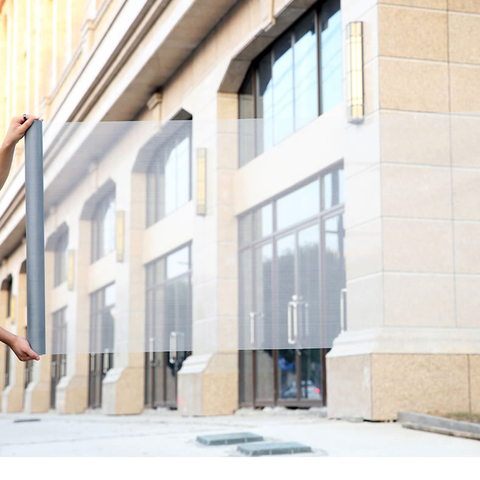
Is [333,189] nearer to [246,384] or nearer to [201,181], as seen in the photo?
[201,181]

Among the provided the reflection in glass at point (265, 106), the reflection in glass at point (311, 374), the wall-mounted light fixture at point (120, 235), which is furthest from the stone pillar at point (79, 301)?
the reflection in glass at point (311, 374)

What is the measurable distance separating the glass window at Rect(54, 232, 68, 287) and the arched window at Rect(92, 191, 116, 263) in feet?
0.58

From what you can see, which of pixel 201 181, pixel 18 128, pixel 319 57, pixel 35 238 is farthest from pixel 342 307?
pixel 319 57

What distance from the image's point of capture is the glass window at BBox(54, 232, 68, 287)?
3597 millimetres

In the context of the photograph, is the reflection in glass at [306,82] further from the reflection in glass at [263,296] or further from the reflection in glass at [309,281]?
the reflection in glass at [263,296]

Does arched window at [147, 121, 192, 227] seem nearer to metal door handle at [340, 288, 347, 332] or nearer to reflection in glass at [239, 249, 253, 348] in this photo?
reflection in glass at [239, 249, 253, 348]

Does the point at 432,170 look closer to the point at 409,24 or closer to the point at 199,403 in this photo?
the point at 409,24

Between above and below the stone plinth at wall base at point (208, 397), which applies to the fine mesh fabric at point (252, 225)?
above

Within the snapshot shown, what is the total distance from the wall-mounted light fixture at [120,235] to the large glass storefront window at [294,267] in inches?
22.5

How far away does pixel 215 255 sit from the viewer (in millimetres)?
3795

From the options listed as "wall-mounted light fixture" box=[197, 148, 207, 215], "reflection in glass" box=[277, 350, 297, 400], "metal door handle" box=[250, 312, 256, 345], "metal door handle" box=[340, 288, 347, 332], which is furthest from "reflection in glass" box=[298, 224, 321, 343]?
"reflection in glass" box=[277, 350, 297, 400]

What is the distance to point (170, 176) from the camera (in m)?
3.92

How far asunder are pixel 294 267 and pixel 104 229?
0.92m

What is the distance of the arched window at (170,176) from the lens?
147 inches
